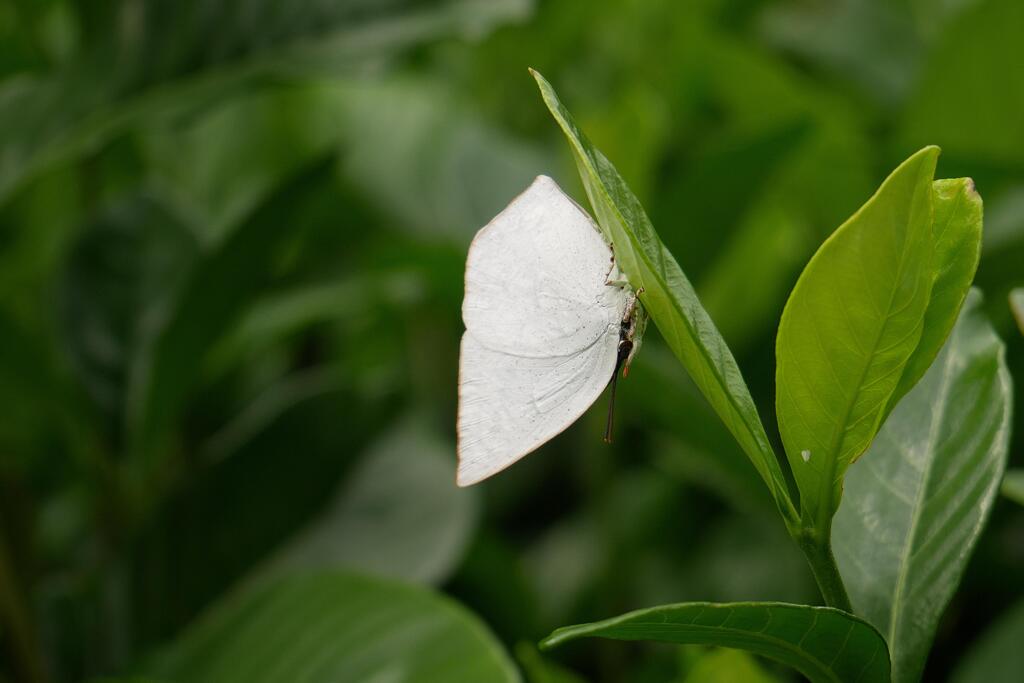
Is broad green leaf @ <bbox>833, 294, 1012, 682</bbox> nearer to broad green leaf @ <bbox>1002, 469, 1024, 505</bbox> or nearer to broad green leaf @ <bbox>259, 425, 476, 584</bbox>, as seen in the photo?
broad green leaf @ <bbox>1002, 469, 1024, 505</bbox>

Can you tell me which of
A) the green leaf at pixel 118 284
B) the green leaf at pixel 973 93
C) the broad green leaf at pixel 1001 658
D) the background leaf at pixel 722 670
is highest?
the green leaf at pixel 118 284

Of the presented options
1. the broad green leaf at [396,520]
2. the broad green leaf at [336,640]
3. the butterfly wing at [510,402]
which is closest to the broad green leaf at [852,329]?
the butterfly wing at [510,402]

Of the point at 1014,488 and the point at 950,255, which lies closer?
the point at 950,255

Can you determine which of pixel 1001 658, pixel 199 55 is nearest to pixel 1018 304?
pixel 1001 658

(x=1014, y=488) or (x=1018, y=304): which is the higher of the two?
(x=1018, y=304)

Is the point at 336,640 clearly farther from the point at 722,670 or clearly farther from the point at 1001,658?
the point at 1001,658

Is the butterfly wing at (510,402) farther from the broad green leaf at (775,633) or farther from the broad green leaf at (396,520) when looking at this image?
the broad green leaf at (396,520)
